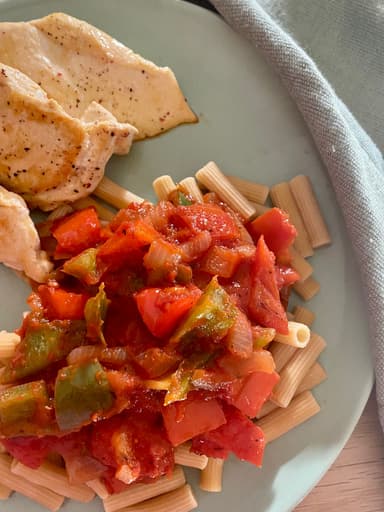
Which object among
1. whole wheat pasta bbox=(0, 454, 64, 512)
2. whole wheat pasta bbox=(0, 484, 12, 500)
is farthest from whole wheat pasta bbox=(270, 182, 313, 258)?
whole wheat pasta bbox=(0, 484, 12, 500)

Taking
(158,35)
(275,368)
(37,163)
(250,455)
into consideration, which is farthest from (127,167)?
(250,455)

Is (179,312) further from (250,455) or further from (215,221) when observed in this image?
(250,455)

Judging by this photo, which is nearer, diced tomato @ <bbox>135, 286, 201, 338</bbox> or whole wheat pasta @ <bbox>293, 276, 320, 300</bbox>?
diced tomato @ <bbox>135, 286, 201, 338</bbox>

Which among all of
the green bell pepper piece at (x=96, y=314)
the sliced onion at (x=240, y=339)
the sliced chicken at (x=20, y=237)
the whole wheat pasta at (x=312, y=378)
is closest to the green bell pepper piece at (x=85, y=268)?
the green bell pepper piece at (x=96, y=314)

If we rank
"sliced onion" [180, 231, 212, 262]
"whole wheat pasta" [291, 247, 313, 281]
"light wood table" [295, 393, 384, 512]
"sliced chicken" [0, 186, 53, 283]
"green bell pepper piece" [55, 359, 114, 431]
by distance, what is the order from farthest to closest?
"light wood table" [295, 393, 384, 512] → "whole wheat pasta" [291, 247, 313, 281] → "sliced chicken" [0, 186, 53, 283] → "sliced onion" [180, 231, 212, 262] → "green bell pepper piece" [55, 359, 114, 431]

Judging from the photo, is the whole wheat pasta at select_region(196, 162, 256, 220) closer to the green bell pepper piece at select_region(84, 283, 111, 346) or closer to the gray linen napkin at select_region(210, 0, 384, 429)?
the gray linen napkin at select_region(210, 0, 384, 429)
